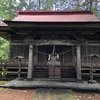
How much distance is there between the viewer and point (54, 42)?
7.92 m

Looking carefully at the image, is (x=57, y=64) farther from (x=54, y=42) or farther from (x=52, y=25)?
(x=52, y=25)

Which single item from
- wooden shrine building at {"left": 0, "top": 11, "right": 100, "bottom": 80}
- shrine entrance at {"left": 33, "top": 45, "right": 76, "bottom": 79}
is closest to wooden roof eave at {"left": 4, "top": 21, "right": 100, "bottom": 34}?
wooden shrine building at {"left": 0, "top": 11, "right": 100, "bottom": 80}

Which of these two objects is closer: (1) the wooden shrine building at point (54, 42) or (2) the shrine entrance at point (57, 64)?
(1) the wooden shrine building at point (54, 42)

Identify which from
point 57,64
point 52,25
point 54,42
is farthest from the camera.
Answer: point 57,64

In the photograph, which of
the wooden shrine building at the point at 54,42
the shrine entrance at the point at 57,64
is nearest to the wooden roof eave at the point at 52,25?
the wooden shrine building at the point at 54,42

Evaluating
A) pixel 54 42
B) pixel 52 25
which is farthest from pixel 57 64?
pixel 52 25

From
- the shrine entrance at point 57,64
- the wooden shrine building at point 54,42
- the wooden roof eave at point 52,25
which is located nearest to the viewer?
the wooden roof eave at point 52,25

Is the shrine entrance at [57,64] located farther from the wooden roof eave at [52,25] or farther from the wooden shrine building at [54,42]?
the wooden roof eave at [52,25]

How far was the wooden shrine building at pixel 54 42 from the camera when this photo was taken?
7316 mm

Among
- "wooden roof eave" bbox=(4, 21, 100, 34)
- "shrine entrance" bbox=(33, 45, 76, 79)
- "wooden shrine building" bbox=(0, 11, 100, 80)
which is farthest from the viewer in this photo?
"shrine entrance" bbox=(33, 45, 76, 79)

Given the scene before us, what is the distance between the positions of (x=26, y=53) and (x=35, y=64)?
1.17 metres

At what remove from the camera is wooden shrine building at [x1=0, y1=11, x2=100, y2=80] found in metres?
7.32

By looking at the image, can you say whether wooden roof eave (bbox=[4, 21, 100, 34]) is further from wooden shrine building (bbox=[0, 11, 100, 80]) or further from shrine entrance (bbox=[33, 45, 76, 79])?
shrine entrance (bbox=[33, 45, 76, 79])

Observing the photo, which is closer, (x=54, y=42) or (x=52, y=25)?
(x=52, y=25)
